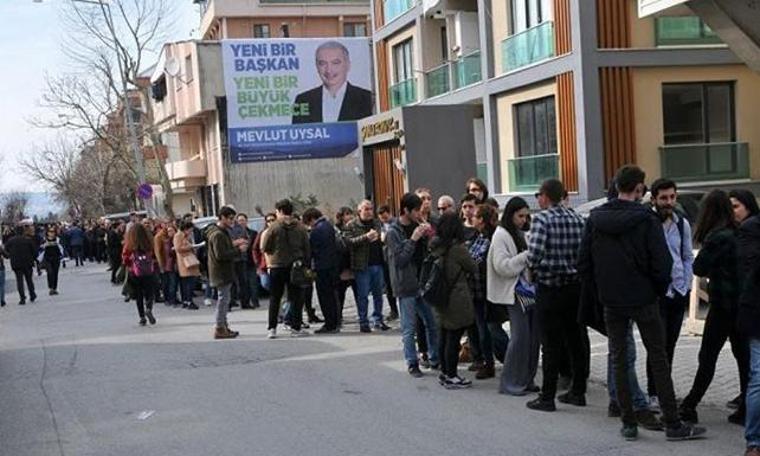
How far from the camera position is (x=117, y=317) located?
671 inches

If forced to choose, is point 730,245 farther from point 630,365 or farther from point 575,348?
point 575,348

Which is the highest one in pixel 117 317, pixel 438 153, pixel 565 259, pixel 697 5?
pixel 697 5

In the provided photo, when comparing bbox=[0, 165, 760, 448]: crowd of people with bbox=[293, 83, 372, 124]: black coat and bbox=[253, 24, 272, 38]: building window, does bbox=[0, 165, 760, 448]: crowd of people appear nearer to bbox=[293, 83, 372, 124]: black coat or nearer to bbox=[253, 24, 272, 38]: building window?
bbox=[293, 83, 372, 124]: black coat

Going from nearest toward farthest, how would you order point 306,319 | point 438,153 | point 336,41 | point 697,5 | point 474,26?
point 697,5
point 306,319
point 438,153
point 474,26
point 336,41

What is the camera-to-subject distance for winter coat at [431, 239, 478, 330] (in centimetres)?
848

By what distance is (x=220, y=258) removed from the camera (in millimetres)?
12953

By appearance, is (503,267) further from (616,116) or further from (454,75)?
(454,75)

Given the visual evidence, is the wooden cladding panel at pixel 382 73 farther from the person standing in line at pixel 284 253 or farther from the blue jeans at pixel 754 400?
the blue jeans at pixel 754 400

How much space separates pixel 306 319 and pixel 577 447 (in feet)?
27.9

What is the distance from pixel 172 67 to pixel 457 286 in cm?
4209

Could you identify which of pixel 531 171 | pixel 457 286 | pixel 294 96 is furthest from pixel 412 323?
pixel 294 96

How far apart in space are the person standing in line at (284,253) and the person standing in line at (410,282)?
302 cm

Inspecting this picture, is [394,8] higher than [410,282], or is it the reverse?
[394,8]

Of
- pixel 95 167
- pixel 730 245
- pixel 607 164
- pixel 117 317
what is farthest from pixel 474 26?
pixel 95 167
